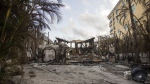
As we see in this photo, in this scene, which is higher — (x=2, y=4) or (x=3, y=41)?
(x=2, y=4)

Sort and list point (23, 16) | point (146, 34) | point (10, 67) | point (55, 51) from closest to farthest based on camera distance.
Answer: point (23, 16) → point (10, 67) → point (146, 34) → point (55, 51)

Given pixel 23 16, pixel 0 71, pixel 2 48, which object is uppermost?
pixel 23 16

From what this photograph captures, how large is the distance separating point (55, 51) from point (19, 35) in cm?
2697

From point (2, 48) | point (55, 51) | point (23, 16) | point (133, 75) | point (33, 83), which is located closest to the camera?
point (2, 48)

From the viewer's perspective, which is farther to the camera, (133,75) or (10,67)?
(133,75)

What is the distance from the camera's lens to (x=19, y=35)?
7602 mm

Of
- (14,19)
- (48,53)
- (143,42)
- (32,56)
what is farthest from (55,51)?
(14,19)

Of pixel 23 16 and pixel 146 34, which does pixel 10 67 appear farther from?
pixel 146 34

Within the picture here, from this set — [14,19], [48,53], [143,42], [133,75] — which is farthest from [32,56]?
[14,19]

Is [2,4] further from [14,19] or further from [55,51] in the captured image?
[55,51]

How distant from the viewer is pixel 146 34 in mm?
20547

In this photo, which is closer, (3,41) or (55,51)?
(3,41)

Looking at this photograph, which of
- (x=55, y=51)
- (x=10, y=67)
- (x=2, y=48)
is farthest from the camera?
(x=55, y=51)

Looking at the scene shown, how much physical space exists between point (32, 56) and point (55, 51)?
4.13 m
